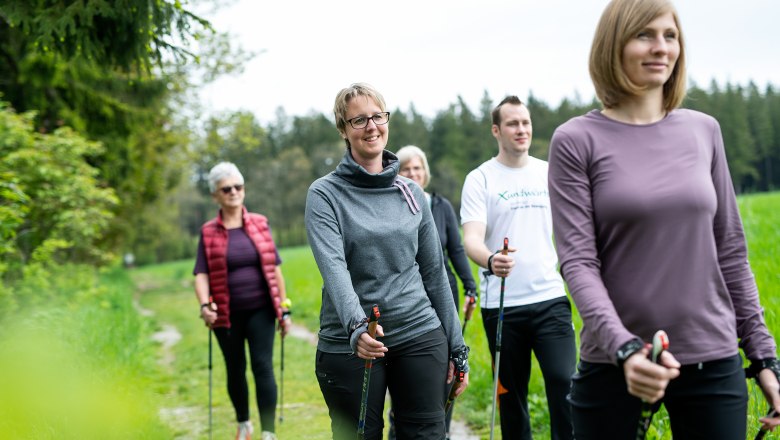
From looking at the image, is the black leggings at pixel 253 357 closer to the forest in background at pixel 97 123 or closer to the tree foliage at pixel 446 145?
the forest in background at pixel 97 123

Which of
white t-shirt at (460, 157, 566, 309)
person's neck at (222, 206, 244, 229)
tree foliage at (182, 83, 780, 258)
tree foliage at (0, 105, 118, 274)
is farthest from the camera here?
tree foliage at (182, 83, 780, 258)

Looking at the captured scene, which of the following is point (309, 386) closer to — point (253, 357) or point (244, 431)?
point (244, 431)

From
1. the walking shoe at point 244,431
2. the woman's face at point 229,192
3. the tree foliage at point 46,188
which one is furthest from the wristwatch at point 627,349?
the tree foliage at point 46,188

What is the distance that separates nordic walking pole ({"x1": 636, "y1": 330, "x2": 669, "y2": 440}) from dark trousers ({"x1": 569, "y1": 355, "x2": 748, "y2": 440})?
0.07 m

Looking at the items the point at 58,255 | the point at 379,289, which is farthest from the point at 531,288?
the point at 58,255

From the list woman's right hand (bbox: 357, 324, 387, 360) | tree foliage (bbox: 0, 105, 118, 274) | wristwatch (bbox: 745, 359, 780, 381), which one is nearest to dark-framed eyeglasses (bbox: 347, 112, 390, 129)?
woman's right hand (bbox: 357, 324, 387, 360)

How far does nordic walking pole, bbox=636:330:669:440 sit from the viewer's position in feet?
6.19

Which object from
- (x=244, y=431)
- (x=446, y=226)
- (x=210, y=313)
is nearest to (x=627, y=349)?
(x=446, y=226)

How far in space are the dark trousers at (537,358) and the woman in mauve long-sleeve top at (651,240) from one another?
185 centimetres

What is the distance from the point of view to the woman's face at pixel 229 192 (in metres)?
5.76

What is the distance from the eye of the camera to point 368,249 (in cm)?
318

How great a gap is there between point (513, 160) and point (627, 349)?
275cm

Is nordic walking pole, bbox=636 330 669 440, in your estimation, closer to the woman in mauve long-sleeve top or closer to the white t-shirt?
the woman in mauve long-sleeve top

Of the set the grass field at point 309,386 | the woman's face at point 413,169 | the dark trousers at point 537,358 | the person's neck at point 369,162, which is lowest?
the grass field at point 309,386
